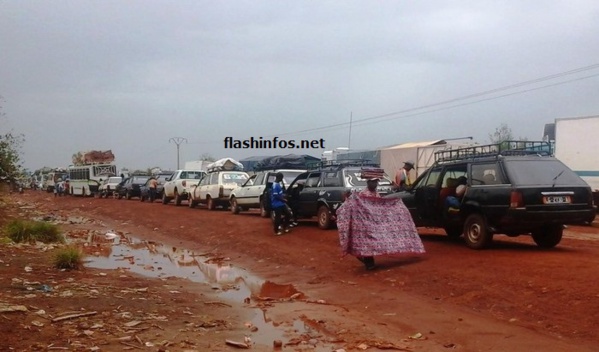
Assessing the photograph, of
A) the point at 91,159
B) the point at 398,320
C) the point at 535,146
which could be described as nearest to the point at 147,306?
the point at 398,320

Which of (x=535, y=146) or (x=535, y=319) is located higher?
(x=535, y=146)

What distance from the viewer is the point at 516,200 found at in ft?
32.1

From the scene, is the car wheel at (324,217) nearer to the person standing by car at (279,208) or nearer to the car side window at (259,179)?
the person standing by car at (279,208)

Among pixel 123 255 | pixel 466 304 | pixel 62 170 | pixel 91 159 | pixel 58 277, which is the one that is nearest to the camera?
pixel 466 304

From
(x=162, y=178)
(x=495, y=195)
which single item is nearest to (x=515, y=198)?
(x=495, y=195)

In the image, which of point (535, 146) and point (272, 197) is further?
point (272, 197)

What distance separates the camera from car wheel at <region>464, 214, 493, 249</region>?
1038cm

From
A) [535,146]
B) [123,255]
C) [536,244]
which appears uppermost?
[535,146]

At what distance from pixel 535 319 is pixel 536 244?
500cm

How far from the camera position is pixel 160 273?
1171 cm

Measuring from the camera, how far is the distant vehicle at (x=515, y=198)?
9805 mm

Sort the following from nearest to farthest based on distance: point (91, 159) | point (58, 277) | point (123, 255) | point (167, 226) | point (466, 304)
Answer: point (466, 304) → point (58, 277) → point (123, 255) → point (167, 226) → point (91, 159)

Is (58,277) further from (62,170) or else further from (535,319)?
(62,170)

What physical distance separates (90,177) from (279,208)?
3459 cm
